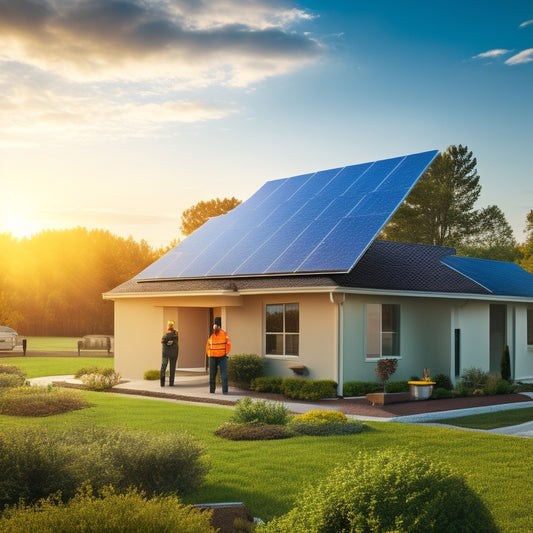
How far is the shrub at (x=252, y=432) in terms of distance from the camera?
432 inches

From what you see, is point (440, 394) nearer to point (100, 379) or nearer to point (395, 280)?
point (395, 280)

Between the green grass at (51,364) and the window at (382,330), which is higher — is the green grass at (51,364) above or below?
below

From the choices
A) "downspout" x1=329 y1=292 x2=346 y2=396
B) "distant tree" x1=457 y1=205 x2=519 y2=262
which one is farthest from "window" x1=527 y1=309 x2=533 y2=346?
"distant tree" x1=457 y1=205 x2=519 y2=262

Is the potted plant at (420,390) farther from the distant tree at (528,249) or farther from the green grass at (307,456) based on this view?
the distant tree at (528,249)

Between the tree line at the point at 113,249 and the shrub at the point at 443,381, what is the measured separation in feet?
117

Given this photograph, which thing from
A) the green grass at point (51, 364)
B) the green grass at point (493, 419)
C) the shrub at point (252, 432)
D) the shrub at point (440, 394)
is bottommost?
the green grass at point (51, 364)

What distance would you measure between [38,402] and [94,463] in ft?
25.5

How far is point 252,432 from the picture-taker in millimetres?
11117

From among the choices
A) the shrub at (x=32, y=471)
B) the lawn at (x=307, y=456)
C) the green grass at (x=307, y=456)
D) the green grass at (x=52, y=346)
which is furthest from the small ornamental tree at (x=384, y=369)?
the green grass at (x=52, y=346)

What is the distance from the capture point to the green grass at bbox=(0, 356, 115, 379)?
27.1 meters

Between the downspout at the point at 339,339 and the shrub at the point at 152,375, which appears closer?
the downspout at the point at 339,339

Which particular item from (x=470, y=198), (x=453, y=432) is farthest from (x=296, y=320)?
(x=470, y=198)

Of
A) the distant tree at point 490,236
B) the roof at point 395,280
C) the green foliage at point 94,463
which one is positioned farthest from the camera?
the distant tree at point 490,236

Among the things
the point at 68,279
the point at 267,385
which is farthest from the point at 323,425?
the point at 68,279
